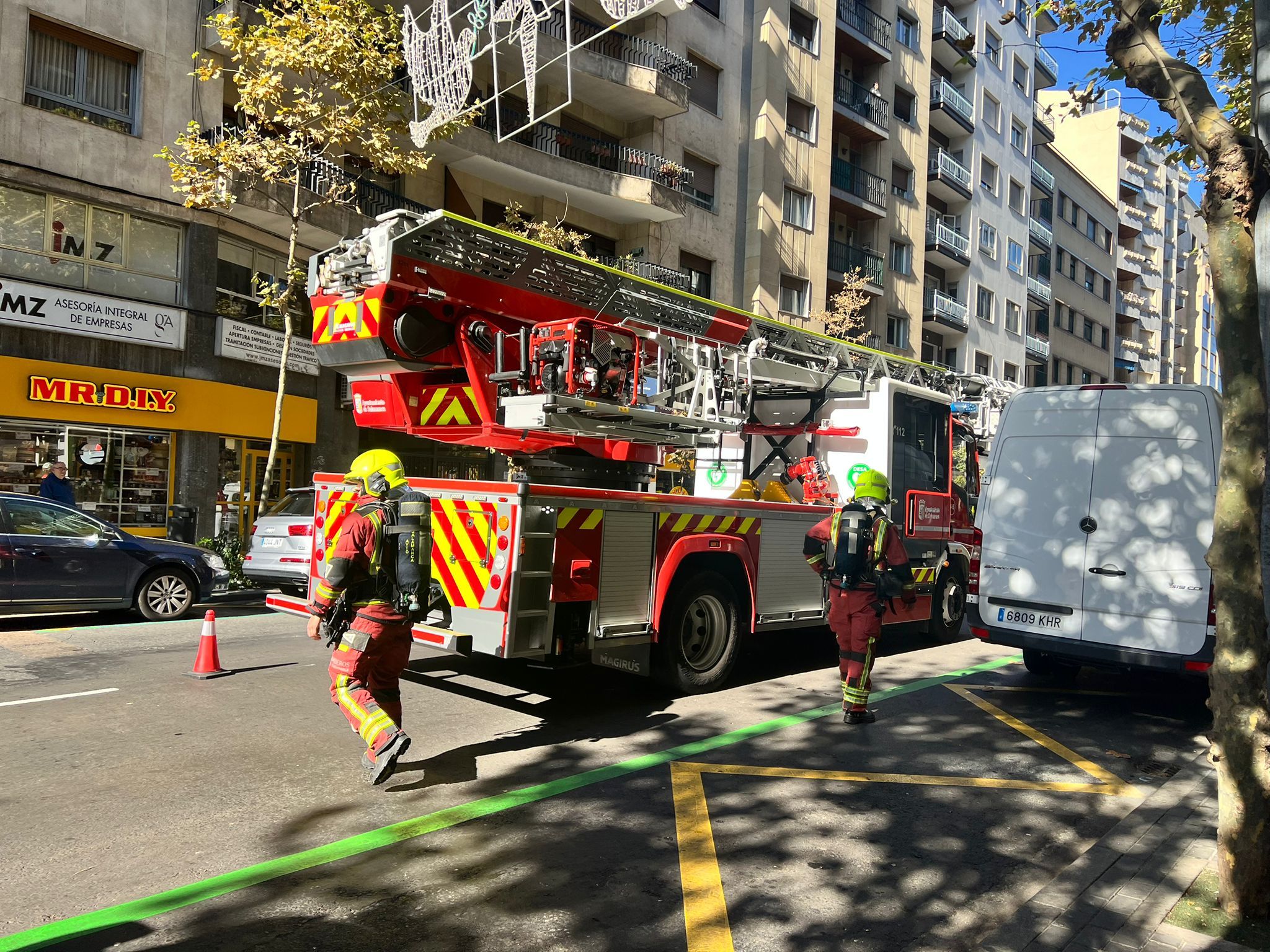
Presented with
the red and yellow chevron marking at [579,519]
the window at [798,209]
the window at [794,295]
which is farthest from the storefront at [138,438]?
the window at [798,209]

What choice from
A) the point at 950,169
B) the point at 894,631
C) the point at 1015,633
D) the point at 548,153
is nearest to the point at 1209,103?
the point at 1015,633

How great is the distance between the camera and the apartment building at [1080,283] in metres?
48.4

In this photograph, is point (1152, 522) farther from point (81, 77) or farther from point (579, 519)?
point (81, 77)

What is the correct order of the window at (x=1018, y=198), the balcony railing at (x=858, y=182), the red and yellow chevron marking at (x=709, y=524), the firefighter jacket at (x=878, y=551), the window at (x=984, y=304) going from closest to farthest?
the red and yellow chevron marking at (x=709, y=524) → the firefighter jacket at (x=878, y=551) → the balcony railing at (x=858, y=182) → the window at (x=984, y=304) → the window at (x=1018, y=198)

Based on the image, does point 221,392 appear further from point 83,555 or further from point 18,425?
point 83,555

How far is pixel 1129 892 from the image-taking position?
387 cm

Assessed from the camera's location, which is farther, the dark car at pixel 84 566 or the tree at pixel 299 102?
the tree at pixel 299 102

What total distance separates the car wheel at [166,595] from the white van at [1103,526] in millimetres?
8412

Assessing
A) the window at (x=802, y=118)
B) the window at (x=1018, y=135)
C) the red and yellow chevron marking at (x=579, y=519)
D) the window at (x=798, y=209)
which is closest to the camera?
the red and yellow chevron marking at (x=579, y=519)

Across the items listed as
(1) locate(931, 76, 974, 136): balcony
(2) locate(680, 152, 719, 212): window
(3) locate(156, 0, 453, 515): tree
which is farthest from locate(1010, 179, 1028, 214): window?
(3) locate(156, 0, 453, 515): tree

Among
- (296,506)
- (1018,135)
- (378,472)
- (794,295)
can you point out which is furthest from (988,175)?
(378,472)

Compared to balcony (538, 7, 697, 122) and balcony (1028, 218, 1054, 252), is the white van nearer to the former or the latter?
balcony (538, 7, 697, 122)

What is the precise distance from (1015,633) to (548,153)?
17384 millimetres

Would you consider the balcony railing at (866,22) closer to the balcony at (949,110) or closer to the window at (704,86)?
the balcony at (949,110)
